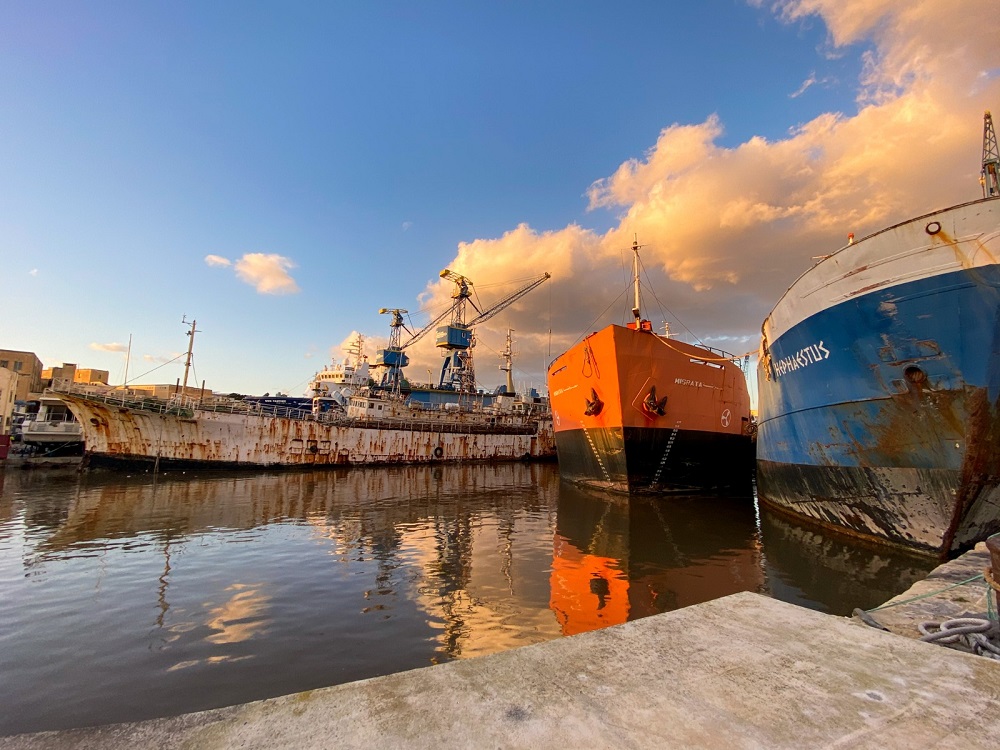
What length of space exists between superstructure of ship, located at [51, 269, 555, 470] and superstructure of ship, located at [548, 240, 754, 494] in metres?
20.8

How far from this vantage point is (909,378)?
8.96m

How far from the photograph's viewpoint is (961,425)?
8.31m

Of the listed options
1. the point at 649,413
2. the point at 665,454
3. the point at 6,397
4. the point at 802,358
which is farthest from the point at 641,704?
the point at 6,397

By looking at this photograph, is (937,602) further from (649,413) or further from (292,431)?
(292,431)

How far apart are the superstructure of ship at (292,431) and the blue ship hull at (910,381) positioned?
32729 millimetres

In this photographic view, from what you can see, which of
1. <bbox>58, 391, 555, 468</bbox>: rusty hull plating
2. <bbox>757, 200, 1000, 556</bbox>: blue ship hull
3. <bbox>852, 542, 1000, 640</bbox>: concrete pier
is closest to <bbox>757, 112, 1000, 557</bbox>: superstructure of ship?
<bbox>757, 200, 1000, 556</bbox>: blue ship hull

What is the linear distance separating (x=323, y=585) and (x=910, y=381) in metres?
12.1

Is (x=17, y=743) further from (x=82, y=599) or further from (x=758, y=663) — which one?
(x=82, y=599)

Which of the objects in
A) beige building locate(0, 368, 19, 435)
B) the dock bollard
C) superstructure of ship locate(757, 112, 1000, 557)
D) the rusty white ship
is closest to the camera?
the dock bollard

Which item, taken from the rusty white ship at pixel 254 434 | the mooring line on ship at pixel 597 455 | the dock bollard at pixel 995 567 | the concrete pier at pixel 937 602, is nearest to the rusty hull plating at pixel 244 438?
the rusty white ship at pixel 254 434

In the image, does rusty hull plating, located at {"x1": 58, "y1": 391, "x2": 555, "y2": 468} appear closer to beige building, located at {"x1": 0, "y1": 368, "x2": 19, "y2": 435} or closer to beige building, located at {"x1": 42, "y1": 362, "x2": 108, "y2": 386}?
beige building, located at {"x1": 0, "y1": 368, "x2": 19, "y2": 435}

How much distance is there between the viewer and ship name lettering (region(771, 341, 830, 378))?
1075 centimetres

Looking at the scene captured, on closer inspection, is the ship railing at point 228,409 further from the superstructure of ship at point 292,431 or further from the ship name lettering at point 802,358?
the ship name lettering at point 802,358

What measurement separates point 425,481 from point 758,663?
1053 inches
